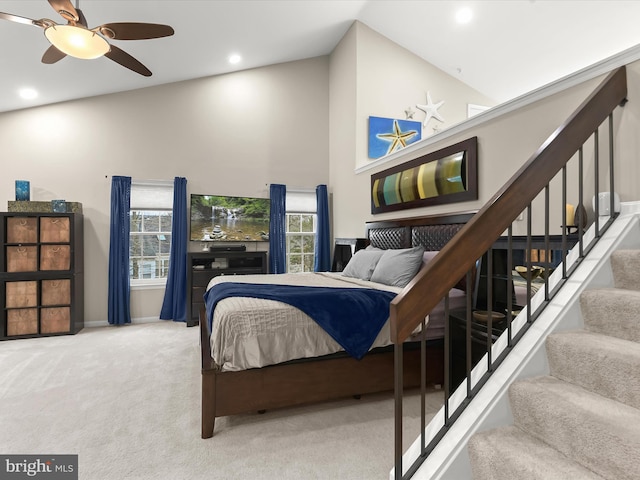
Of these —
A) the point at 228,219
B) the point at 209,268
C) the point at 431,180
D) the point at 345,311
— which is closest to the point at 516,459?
the point at 345,311

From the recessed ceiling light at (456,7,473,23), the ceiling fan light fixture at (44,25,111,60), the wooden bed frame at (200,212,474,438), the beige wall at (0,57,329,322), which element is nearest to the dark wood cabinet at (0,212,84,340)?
the beige wall at (0,57,329,322)

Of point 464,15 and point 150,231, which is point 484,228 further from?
point 150,231

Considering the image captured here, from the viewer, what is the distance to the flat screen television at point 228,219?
5.14 metres

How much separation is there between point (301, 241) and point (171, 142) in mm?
2471

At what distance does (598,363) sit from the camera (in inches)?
50.0

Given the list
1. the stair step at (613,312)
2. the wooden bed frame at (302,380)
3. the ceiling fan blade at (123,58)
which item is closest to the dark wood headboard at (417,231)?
the wooden bed frame at (302,380)

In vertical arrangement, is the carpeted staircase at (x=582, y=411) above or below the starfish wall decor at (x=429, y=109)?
below

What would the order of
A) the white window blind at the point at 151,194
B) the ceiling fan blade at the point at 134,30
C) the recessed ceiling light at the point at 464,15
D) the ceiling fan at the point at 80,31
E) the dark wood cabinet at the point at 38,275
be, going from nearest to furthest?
the ceiling fan at the point at 80,31 < the ceiling fan blade at the point at 134,30 < the dark wood cabinet at the point at 38,275 < the recessed ceiling light at the point at 464,15 < the white window blind at the point at 151,194

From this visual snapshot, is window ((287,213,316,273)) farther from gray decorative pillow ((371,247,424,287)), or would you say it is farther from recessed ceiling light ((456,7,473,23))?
recessed ceiling light ((456,7,473,23))

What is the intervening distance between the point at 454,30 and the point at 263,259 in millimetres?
4147

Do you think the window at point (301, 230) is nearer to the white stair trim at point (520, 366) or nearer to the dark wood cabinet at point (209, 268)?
the dark wood cabinet at point (209, 268)

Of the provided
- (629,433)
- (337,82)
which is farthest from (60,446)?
(337,82)

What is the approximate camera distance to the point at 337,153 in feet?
18.6

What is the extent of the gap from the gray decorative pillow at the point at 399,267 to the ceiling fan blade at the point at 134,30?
2545 millimetres
